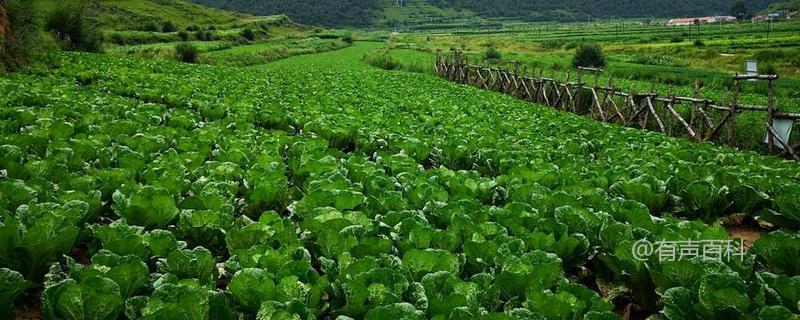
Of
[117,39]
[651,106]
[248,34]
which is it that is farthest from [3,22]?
[248,34]

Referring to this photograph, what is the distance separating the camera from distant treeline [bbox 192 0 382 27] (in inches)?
6988

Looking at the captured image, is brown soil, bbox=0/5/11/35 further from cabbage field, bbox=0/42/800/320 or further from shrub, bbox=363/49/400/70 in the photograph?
shrub, bbox=363/49/400/70

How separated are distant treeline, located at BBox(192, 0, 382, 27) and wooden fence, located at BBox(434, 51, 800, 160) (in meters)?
157

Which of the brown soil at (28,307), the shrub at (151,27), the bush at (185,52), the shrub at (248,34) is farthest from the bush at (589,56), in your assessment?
the shrub at (151,27)

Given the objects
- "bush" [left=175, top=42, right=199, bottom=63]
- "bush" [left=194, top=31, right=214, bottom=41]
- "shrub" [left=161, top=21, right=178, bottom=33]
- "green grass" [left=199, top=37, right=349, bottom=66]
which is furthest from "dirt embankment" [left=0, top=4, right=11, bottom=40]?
"shrub" [left=161, top=21, right=178, bottom=33]

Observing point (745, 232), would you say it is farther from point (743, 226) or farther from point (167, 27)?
point (167, 27)

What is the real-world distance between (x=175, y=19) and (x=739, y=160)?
8268cm

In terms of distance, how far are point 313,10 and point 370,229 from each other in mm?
190746

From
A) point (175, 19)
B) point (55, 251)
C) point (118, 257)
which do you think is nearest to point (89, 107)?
point (55, 251)

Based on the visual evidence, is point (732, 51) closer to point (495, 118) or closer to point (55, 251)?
point (495, 118)

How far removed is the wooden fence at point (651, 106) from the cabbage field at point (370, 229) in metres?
3.19

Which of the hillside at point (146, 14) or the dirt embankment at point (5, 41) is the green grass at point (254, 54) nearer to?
the hillside at point (146, 14)

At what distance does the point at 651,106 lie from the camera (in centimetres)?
1405

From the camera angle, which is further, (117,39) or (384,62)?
(117,39)
